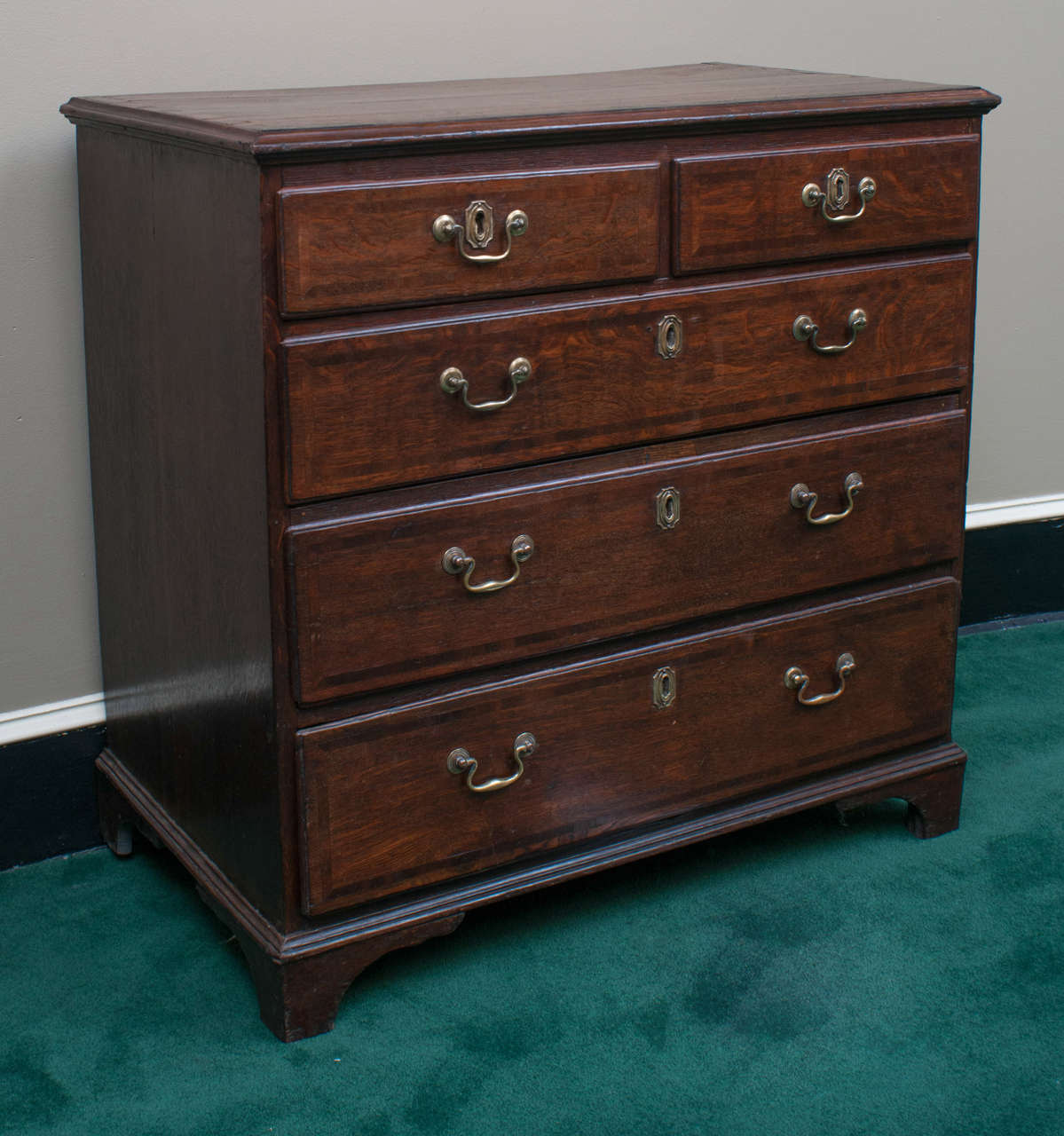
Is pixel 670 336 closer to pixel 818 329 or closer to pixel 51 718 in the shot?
pixel 818 329

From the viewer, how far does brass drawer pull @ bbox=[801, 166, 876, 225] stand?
196 cm

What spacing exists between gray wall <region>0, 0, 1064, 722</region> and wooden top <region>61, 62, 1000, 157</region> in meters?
0.09

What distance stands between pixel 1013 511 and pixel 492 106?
1.63 meters

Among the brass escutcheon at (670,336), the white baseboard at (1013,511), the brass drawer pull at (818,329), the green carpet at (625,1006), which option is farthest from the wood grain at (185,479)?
the white baseboard at (1013,511)

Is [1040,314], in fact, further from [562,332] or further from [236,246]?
[236,246]

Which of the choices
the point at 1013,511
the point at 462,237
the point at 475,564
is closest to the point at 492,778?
the point at 475,564

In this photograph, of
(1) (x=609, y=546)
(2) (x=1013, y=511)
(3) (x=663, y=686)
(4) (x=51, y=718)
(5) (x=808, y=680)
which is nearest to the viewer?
(1) (x=609, y=546)

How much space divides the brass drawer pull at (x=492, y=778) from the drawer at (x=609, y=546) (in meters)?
0.11

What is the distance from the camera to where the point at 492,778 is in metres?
1.96

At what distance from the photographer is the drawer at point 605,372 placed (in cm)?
172

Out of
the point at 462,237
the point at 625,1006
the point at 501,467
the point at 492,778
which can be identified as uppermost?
the point at 462,237

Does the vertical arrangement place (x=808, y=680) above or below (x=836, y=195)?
below

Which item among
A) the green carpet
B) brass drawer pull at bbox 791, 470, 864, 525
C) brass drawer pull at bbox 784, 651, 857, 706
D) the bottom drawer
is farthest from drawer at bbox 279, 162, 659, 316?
the green carpet

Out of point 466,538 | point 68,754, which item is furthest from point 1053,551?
point 68,754
